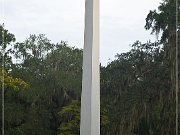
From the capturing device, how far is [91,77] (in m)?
1.86

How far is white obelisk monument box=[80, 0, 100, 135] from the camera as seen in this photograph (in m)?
1.82

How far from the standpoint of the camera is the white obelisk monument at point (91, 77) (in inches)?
71.8

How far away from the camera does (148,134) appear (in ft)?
23.9

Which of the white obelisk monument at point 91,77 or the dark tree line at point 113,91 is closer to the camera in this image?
the white obelisk monument at point 91,77

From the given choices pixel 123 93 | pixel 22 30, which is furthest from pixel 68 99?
pixel 22 30

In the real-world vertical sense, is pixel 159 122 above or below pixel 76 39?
below

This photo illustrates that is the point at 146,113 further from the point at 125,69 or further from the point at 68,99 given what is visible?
the point at 68,99

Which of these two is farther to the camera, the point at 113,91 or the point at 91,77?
the point at 113,91

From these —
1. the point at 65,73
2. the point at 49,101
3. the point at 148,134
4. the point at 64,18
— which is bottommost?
the point at 148,134

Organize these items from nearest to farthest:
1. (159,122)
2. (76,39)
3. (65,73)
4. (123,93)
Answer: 1. (159,122)
2. (123,93)
3. (65,73)
4. (76,39)

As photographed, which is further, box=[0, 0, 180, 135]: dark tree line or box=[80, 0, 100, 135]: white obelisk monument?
box=[0, 0, 180, 135]: dark tree line

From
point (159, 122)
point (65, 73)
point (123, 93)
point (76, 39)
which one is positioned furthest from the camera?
point (76, 39)

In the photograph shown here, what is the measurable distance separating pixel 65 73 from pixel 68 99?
0.74 meters

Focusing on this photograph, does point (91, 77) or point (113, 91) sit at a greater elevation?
point (91, 77)
